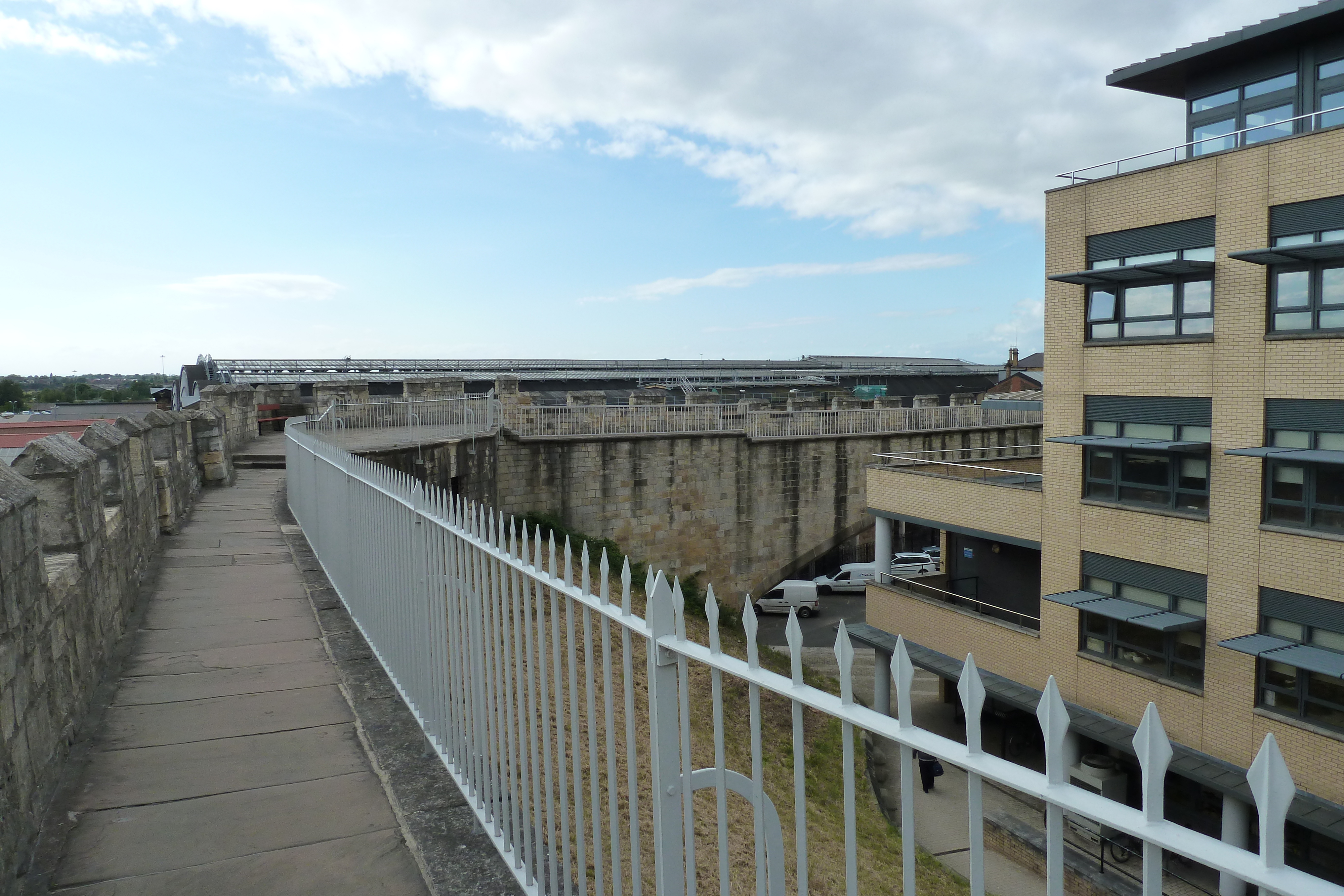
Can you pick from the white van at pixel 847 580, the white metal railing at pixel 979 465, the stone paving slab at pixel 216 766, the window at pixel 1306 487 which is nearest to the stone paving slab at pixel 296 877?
the stone paving slab at pixel 216 766

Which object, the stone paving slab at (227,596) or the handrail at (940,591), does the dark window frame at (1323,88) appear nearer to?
the handrail at (940,591)

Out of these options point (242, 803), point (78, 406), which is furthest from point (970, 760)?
point (78, 406)

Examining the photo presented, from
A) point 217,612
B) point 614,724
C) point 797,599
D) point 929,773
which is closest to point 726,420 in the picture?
point 797,599

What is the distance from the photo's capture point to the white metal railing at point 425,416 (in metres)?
18.4

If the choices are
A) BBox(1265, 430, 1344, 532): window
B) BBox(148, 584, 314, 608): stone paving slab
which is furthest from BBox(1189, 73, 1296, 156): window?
BBox(148, 584, 314, 608): stone paving slab

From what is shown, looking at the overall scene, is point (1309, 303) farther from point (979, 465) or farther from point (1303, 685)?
point (979, 465)

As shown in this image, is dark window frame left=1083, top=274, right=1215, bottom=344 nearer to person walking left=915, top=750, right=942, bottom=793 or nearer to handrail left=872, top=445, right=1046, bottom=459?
handrail left=872, top=445, right=1046, bottom=459

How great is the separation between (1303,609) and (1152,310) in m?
4.80

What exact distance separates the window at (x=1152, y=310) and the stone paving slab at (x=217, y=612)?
12657mm

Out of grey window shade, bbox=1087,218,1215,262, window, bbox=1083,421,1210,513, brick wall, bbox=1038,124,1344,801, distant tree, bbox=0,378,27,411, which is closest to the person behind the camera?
brick wall, bbox=1038,124,1344,801

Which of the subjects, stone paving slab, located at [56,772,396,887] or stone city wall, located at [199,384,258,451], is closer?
stone paving slab, located at [56,772,396,887]

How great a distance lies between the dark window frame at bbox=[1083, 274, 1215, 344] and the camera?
13.0 metres

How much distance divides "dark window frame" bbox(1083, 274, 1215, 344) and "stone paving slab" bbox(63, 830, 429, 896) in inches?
528

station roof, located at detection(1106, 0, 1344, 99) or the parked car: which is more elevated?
station roof, located at detection(1106, 0, 1344, 99)
